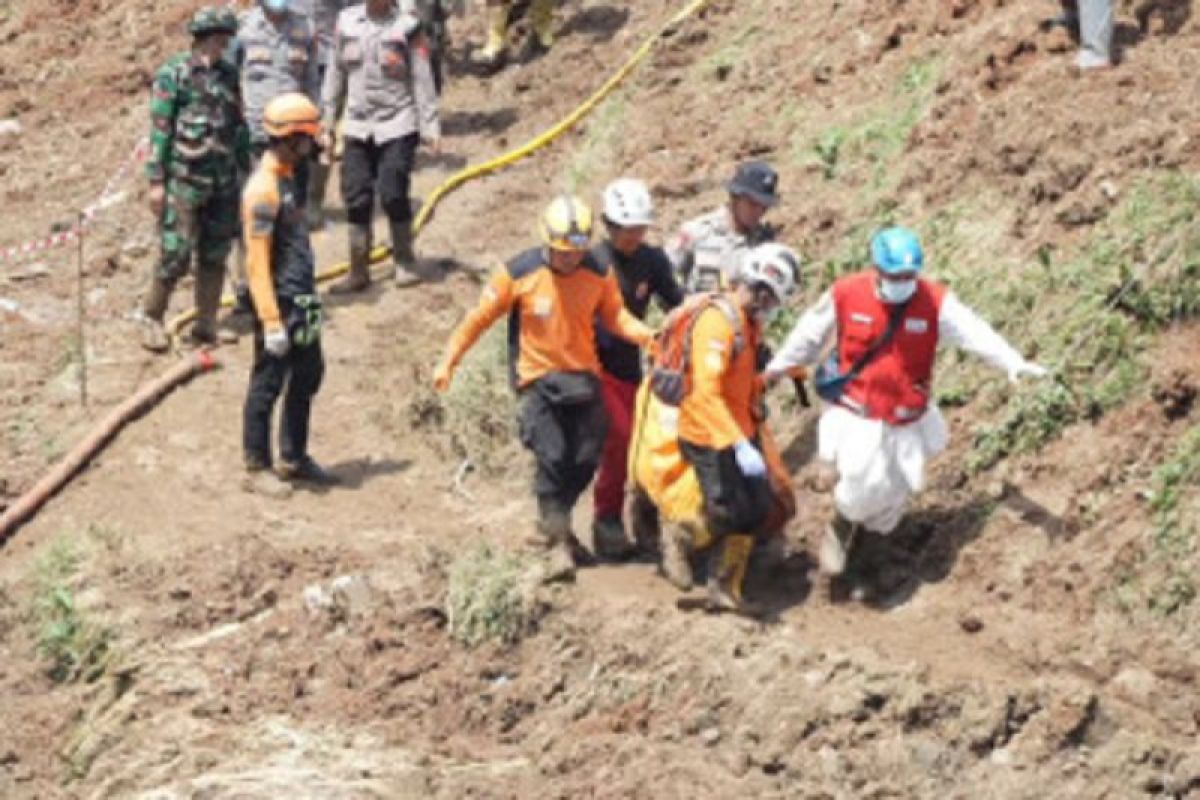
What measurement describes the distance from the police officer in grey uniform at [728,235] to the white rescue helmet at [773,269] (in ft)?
1.62

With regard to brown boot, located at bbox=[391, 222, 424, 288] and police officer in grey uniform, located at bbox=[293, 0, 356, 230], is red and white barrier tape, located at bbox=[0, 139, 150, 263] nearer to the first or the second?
police officer in grey uniform, located at bbox=[293, 0, 356, 230]

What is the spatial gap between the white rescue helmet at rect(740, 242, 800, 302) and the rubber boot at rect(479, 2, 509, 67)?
844 centimetres

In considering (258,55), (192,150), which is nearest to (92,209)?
(258,55)

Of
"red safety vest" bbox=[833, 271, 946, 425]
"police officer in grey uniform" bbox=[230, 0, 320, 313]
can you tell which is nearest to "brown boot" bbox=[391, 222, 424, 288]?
"police officer in grey uniform" bbox=[230, 0, 320, 313]

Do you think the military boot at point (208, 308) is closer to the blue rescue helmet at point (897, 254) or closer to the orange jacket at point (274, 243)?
the orange jacket at point (274, 243)

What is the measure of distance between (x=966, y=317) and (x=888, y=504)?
86 centimetres

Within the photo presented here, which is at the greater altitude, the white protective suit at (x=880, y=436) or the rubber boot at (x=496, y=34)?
the white protective suit at (x=880, y=436)

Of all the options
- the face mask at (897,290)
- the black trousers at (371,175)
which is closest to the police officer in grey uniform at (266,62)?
the black trousers at (371,175)

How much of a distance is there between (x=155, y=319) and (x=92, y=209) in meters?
2.75

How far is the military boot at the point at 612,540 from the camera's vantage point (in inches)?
396

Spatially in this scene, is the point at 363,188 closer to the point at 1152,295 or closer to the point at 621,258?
the point at 621,258

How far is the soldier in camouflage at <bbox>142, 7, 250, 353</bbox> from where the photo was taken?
12234mm

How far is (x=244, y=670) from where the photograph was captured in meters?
9.45

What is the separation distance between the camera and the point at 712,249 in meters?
9.92
